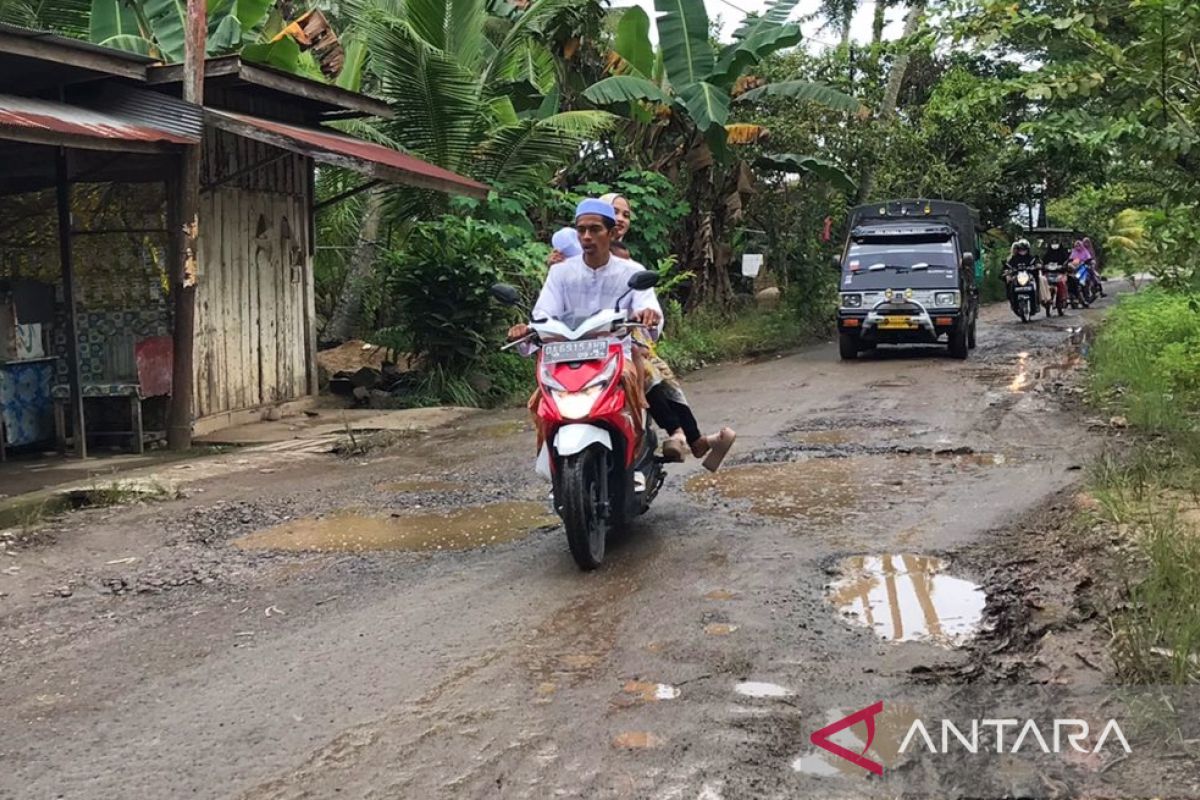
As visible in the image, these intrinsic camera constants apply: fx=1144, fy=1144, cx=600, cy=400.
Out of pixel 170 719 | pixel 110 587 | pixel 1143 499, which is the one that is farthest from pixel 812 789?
pixel 110 587

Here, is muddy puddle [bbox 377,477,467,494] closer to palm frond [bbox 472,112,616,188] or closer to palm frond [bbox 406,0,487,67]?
palm frond [bbox 472,112,616,188]

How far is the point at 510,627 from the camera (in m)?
4.70

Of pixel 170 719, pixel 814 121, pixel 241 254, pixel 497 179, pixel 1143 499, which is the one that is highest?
pixel 814 121

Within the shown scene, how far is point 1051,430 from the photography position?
364 inches

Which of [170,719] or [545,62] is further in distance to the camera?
[545,62]

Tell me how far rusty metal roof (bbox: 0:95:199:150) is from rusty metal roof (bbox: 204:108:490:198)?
434 millimetres

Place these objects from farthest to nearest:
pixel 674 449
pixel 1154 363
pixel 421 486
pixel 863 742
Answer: pixel 1154 363 < pixel 421 486 < pixel 674 449 < pixel 863 742

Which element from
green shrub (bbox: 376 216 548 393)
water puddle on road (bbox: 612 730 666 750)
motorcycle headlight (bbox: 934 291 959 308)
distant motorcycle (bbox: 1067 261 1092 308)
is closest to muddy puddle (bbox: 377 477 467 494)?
green shrub (bbox: 376 216 548 393)

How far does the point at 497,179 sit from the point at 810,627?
10807mm

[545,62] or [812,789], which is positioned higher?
[545,62]


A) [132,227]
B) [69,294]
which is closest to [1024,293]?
[132,227]

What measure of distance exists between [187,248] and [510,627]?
5.96 m

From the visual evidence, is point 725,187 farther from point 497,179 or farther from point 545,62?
point 497,179

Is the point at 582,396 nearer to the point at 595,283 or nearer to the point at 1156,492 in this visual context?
the point at 595,283
